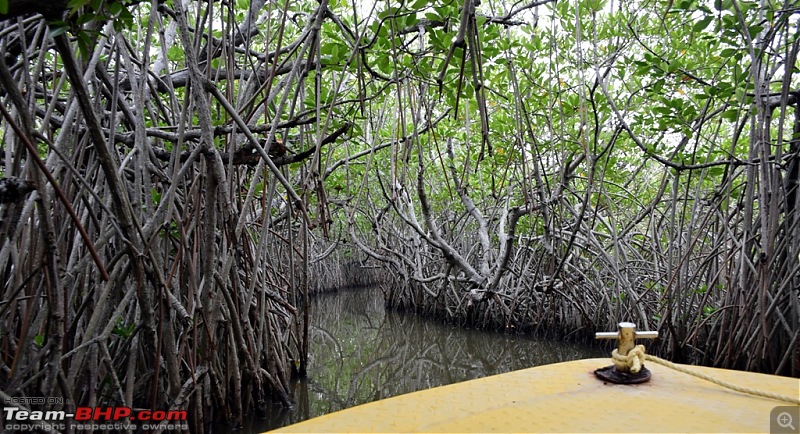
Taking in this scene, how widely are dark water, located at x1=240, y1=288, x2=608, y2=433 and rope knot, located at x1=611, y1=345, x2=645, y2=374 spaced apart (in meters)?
1.95

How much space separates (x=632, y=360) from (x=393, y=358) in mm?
3419

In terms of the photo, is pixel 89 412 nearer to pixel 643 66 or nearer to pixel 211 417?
pixel 211 417

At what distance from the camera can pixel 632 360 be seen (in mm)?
932

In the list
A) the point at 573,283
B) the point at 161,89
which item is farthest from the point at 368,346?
the point at 161,89

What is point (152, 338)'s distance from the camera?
163 centimetres

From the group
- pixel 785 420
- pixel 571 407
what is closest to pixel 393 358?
pixel 571 407

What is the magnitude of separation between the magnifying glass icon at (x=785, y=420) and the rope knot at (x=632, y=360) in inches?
9.0

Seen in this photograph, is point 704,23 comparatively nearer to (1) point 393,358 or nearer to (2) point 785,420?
(2) point 785,420

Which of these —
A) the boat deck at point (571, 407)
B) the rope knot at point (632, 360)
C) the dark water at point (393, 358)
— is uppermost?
the rope knot at point (632, 360)

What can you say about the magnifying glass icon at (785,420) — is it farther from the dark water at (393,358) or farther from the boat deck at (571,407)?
the dark water at (393,358)

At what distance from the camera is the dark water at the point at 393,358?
9.70 ft

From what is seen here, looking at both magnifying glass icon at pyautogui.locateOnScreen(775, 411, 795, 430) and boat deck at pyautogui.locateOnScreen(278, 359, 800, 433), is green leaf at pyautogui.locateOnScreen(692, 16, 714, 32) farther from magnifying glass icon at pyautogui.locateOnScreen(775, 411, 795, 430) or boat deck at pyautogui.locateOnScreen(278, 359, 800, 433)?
magnifying glass icon at pyautogui.locateOnScreen(775, 411, 795, 430)

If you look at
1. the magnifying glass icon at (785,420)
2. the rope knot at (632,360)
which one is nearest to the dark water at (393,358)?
the rope knot at (632,360)

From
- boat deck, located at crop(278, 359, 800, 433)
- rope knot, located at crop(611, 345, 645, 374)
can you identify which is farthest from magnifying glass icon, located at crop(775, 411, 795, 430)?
rope knot, located at crop(611, 345, 645, 374)
